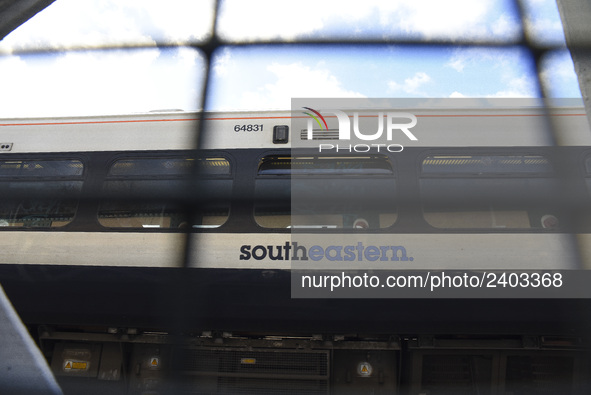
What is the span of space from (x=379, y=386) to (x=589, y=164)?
7.18 ft

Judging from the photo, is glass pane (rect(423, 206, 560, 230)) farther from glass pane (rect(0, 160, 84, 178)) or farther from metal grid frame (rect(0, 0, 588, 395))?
glass pane (rect(0, 160, 84, 178))

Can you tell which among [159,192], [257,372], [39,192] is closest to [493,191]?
[257,372]

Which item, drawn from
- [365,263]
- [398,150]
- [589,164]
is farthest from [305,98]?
[589,164]

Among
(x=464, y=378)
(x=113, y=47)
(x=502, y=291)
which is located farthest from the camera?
(x=464, y=378)

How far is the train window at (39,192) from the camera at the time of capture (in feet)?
9.74

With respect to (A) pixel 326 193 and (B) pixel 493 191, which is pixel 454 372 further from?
(A) pixel 326 193

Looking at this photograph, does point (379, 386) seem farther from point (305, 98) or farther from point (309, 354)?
point (305, 98)

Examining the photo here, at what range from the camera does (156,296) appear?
2.66m

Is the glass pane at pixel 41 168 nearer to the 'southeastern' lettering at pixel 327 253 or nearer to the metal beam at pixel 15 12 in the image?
the 'southeastern' lettering at pixel 327 253

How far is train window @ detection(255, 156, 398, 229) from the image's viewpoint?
2.56 m

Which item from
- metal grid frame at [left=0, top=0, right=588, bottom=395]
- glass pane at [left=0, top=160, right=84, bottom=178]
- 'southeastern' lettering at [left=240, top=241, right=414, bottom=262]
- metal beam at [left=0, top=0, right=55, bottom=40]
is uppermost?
glass pane at [left=0, top=160, right=84, bottom=178]

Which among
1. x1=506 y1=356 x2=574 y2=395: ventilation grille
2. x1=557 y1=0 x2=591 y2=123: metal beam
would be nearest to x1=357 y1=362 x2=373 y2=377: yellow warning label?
x1=506 y1=356 x2=574 y2=395: ventilation grille

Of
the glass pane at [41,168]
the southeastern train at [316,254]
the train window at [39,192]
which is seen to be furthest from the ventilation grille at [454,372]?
the glass pane at [41,168]

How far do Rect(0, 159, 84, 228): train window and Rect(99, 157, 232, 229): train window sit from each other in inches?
11.5
